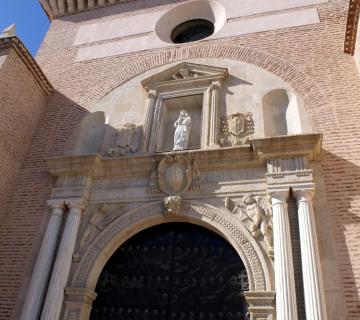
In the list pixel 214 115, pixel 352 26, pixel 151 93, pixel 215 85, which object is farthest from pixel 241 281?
pixel 352 26

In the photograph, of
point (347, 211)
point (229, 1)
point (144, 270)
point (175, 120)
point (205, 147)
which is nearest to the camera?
point (347, 211)

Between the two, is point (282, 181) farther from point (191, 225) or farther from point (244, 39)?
point (244, 39)

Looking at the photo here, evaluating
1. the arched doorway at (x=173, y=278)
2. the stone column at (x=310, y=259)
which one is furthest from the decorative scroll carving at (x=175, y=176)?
the stone column at (x=310, y=259)

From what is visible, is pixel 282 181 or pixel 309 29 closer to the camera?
pixel 282 181

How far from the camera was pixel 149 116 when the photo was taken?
23.8 feet

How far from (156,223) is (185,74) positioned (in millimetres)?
2978

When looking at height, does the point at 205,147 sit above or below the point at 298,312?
above

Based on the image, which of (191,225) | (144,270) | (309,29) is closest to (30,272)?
(144,270)

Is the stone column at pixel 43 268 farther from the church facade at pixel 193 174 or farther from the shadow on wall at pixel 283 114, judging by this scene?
the shadow on wall at pixel 283 114

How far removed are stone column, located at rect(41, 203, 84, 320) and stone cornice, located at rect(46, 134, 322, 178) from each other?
724 millimetres

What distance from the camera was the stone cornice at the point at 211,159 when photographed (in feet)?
19.1

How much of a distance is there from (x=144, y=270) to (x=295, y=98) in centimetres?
369

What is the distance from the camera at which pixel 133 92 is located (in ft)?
25.9

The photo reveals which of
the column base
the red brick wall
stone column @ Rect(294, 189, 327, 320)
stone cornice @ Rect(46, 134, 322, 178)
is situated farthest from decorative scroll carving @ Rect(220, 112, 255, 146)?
the red brick wall
